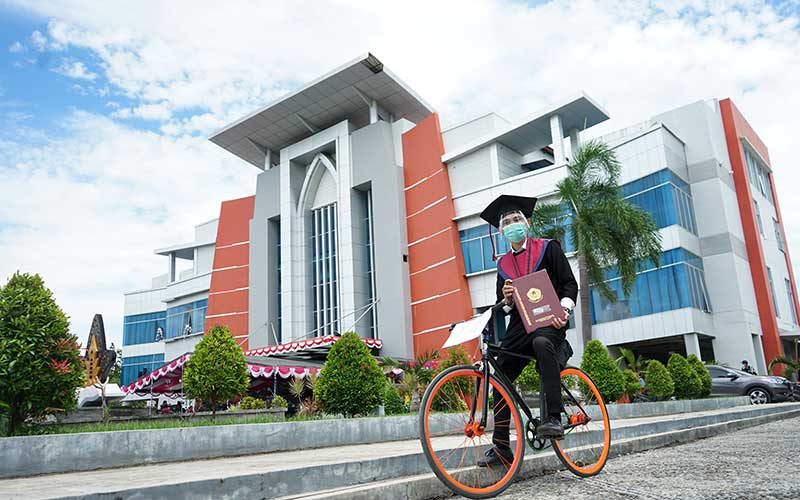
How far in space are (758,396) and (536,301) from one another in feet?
65.6

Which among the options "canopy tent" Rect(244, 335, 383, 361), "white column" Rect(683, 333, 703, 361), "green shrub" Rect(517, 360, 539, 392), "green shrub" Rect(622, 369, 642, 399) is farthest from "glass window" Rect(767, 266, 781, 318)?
"green shrub" Rect(517, 360, 539, 392)

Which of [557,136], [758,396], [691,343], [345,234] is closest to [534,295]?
[758,396]

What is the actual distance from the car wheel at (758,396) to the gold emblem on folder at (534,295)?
19419 millimetres

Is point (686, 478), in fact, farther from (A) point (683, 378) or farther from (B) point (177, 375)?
(B) point (177, 375)

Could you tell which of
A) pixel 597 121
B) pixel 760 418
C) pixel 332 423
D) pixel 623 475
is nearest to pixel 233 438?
pixel 332 423

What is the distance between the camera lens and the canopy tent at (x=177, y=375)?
80.3ft

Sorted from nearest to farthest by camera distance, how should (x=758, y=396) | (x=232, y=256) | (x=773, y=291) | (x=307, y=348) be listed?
(x=758, y=396), (x=307, y=348), (x=773, y=291), (x=232, y=256)

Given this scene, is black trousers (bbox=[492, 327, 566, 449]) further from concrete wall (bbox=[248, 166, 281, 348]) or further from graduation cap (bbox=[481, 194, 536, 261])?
concrete wall (bbox=[248, 166, 281, 348])

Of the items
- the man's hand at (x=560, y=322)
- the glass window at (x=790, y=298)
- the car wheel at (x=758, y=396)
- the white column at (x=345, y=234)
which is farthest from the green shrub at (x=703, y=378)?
the glass window at (x=790, y=298)

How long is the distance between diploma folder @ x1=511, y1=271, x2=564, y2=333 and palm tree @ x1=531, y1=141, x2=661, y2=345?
1536cm

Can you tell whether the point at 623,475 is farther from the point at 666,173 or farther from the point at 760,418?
the point at 666,173

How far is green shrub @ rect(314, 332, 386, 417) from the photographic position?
10.8 metres

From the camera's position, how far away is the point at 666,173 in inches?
1148

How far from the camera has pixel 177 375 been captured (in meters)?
26.0
